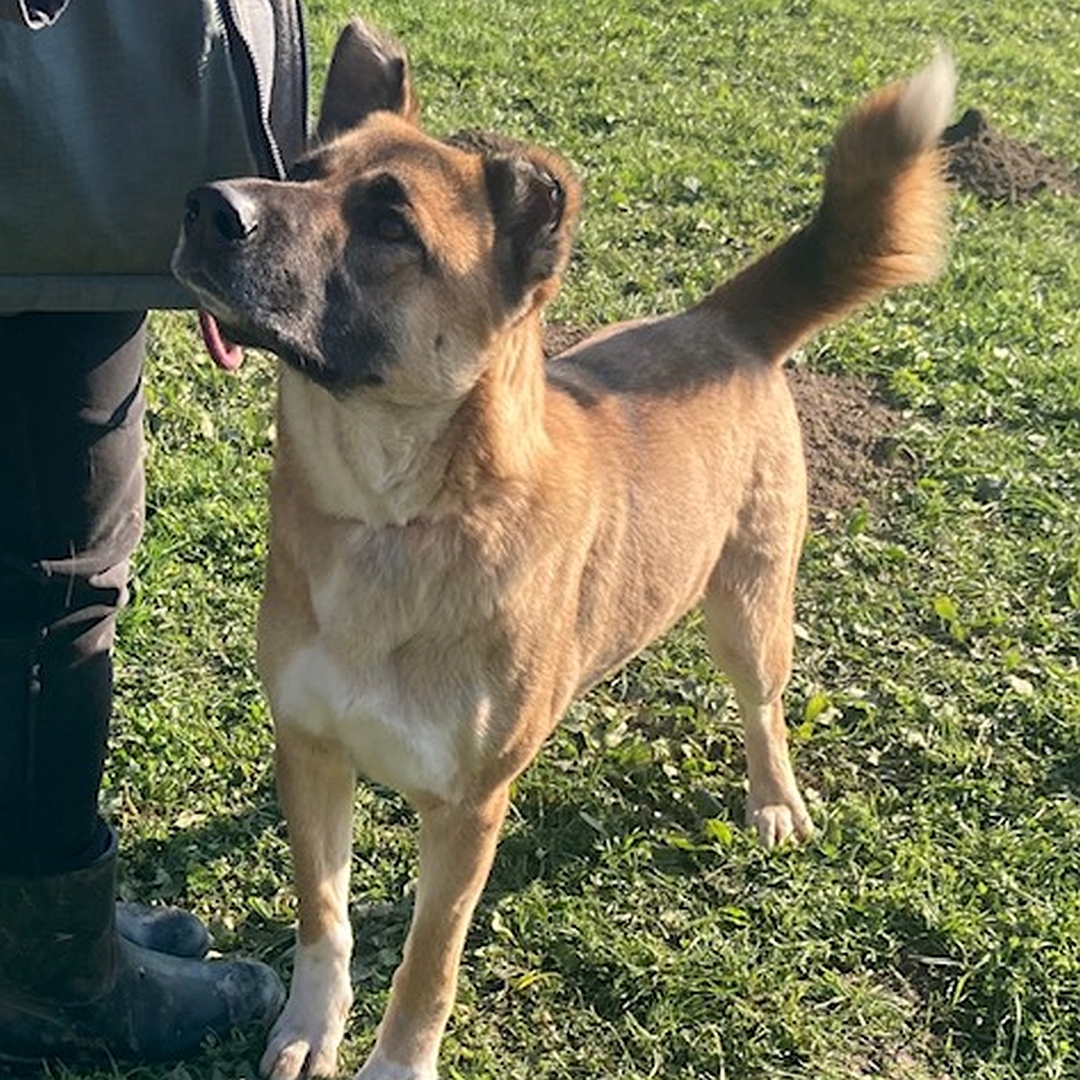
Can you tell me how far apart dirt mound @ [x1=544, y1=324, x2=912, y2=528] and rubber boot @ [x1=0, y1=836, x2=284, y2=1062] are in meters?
2.76

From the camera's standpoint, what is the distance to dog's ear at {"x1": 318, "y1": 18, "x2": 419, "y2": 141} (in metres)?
3.02

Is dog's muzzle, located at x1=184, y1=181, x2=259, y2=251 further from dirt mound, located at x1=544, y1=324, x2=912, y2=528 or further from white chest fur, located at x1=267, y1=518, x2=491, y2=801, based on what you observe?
dirt mound, located at x1=544, y1=324, x2=912, y2=528

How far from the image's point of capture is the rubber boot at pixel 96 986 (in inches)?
110

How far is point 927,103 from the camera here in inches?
135

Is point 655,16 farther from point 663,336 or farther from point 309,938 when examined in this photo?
point 309,938

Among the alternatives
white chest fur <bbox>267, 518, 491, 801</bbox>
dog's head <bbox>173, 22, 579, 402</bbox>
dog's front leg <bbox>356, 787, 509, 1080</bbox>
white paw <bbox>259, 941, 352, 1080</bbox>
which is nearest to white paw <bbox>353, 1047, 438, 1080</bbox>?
dog's front leg <bbox>356, 787, 509, 1080</bbox>

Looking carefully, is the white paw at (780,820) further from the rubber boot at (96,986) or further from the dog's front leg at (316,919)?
the rubber boot at (96,986)

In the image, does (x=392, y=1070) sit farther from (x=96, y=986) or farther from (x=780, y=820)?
(x=780, y=820)

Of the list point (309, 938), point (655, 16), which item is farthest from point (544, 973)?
point (655, 16)

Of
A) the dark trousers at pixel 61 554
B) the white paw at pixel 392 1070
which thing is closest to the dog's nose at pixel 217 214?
the dark trousers at pixel 61 554

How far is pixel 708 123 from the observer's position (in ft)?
29.5

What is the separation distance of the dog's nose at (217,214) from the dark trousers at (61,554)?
0.80 feet

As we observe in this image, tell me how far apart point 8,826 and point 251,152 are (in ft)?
4.17

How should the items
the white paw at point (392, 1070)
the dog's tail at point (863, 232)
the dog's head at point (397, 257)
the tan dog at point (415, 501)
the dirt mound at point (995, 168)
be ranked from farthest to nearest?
1. the dirt mound at point (995, 168)
2. the dog's tail at point (863, 232)
3. the white paw at point (392, 1070)
4. the tan dog at point (415, 501)
5. the dog's head at point (397, 257)
